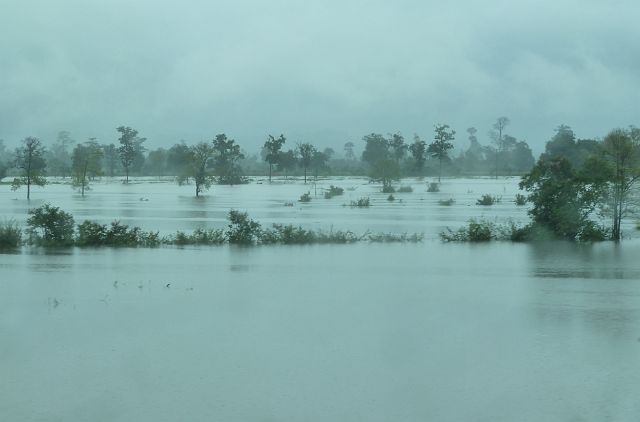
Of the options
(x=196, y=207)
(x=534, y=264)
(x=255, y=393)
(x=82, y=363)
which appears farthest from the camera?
(x=196, y=207)

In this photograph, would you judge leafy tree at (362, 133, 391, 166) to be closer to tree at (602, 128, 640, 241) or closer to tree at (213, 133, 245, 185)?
tree at (213, 133, 245, 185)

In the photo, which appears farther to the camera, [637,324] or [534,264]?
[534,264]

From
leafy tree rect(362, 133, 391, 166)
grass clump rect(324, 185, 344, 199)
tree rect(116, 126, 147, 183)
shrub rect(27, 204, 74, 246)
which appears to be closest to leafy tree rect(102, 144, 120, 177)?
tree rect(116, 126, 147, 183)

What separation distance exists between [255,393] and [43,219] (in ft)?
44.0

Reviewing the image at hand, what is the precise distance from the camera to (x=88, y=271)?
14.5 metres

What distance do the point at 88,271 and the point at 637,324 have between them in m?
9.49

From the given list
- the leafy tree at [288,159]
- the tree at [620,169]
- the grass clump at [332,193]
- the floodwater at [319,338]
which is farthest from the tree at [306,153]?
the floodwater at [319,338]

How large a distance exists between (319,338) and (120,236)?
11.4 meters

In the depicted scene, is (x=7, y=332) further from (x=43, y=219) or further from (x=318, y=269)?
(x=43, y=219)

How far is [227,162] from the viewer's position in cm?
8550

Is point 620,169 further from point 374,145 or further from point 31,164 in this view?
point 374,145

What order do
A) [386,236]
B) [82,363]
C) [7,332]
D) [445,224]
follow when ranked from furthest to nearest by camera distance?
[445,224]
[386,236]
[7,332]
[82,363]

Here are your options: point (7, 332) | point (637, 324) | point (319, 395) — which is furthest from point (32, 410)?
point (637, 324)

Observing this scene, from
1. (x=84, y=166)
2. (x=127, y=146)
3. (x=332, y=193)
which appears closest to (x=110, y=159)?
(x=127, y=146)
